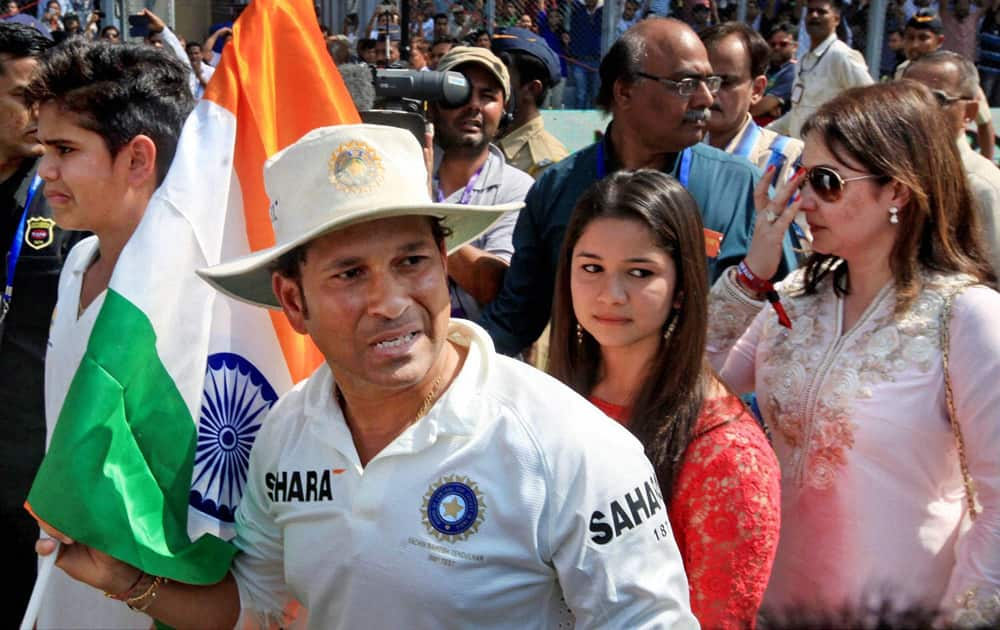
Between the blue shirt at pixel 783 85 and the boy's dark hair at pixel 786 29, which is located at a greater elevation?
the boy's dark hair at pixel 786 29

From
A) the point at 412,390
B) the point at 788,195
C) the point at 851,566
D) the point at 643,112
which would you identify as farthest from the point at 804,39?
the point at 412,390

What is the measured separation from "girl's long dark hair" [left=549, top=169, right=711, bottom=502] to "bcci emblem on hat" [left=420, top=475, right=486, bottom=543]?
0.58 metres

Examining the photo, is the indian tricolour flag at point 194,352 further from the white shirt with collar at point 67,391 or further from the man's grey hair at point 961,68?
the man's grey hair at point 961,68

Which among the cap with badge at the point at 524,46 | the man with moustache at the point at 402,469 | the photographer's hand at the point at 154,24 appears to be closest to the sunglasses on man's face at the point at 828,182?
the man with moustache at the point at 402,469

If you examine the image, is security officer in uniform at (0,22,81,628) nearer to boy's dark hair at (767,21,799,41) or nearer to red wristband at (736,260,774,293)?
red wristband at (736,260,774,293)

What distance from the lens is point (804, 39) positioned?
923 centimetres

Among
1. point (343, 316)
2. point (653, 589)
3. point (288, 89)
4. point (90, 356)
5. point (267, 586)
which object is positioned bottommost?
point (267, 586)

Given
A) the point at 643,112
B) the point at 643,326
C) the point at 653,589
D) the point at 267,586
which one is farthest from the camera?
the point at 643,112

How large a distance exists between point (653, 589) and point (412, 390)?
0.53 meters

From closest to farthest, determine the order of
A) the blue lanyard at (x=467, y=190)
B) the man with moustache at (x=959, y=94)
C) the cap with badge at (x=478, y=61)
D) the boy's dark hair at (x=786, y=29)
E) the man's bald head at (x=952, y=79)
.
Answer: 1. the blue lanyard at (x=467, y=190)
2. the man with moustache at (x=959, y=94)
3. the cap with badge at (x=478, y=61)
4. the man's bald head at (x=952, y=79)
5. the boy's dark hair at (x=786, y=29)

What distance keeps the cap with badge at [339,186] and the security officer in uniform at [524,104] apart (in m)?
3.10

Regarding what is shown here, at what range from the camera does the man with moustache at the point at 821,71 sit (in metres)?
7.14

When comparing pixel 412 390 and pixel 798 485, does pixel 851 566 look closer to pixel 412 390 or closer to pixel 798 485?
pixel 798 485

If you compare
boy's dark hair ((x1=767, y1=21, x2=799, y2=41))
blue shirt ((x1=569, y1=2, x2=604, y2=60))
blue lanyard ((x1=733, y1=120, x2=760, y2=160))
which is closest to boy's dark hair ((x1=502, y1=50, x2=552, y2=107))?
blue lanyard ((x1=733, y1=120, x2=760, y2=160))
